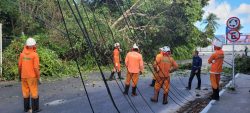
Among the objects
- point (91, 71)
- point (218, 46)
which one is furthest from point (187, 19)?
point (218, 46)

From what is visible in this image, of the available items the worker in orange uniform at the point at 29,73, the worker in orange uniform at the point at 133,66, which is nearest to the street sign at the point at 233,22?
the worker in orange uniform at the point at 133,66

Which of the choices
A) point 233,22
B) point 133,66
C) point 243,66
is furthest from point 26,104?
point 243,66

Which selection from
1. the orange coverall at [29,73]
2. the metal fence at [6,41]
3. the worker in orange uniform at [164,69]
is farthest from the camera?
the metal fence at [6,41]

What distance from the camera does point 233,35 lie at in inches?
628

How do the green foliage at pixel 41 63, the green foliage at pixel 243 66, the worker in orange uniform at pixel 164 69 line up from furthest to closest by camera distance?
the green foliage at pixel 243 66 → the green foliage at pixel 41 63 → the worker in orange uniform at pixel 164 69

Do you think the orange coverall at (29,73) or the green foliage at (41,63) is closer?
the orange coverall at (29,73)

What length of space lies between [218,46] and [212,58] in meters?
0.44

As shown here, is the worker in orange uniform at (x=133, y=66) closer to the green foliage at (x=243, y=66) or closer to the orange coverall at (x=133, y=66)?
the orange coverall at (x=133, y=66)

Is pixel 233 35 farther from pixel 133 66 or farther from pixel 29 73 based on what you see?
pixel 29 73

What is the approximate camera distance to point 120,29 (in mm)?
28250

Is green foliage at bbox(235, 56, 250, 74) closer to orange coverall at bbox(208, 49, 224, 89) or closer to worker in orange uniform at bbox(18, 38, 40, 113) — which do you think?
orange coverall at bbox(208, 49, 224, 89)

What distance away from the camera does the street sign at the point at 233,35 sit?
15859mm

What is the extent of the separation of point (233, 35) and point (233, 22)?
56cm

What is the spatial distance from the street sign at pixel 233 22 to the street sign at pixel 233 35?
0.74ft
